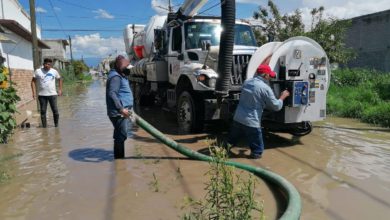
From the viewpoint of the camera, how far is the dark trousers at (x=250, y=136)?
21.1 feet

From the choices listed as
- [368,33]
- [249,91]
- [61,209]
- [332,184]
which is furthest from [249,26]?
[368,33]

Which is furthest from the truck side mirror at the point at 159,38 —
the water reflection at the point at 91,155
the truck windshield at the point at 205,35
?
the water reflection at the point at 91,155

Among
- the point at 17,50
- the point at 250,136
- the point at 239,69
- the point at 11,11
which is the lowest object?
the point at 250,136

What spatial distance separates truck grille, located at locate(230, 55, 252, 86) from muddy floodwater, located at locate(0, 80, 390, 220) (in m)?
1.41

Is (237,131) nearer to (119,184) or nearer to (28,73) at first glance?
(119,184)

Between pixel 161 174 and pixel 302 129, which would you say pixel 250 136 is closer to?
pixel 161 174

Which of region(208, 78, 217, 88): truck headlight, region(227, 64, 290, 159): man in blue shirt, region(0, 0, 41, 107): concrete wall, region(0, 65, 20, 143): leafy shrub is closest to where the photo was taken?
region(227, 64, 290, 159): man in blue shirt

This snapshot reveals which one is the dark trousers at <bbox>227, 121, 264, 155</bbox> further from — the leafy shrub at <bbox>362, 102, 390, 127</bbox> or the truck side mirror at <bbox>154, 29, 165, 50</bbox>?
the leafy shrub at <bbox>362, 102, 390, 127</bbox>

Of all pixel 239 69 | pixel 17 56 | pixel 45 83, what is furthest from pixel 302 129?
pixel 17 56

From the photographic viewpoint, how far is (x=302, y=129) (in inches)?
311

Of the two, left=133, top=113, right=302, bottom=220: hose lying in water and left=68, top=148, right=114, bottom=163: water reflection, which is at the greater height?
left=133, top=113, right=302, bottom=220: hose lying in water

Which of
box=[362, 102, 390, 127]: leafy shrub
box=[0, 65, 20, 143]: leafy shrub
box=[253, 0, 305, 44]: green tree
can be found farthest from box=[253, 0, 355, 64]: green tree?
box=[0, 65, 20, 143]: leafy shrub

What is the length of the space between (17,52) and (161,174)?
43.3ft

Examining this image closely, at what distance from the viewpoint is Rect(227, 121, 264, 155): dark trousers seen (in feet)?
21.1
